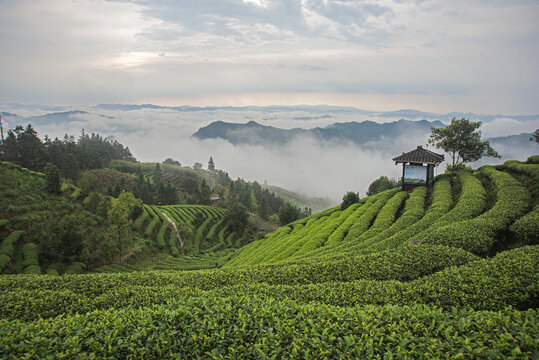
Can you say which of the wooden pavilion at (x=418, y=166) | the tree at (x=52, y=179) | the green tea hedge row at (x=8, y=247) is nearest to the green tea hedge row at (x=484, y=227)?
the wooden pavilion at (x=418, y=166)

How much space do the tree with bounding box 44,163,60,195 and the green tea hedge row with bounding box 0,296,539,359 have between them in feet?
128

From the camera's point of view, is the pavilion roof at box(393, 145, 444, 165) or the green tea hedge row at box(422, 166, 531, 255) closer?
the green tea hedge row at box(422, 166, 531, 255)

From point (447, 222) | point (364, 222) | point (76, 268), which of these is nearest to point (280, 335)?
point (447, 222)

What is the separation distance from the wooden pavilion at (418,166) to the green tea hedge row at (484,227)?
1006cm

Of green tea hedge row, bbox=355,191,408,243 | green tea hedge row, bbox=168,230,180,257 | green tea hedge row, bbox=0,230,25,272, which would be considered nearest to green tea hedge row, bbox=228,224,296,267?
green tea hedge row, bbox=355,191,408,243

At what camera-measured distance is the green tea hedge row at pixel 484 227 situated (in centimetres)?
1130

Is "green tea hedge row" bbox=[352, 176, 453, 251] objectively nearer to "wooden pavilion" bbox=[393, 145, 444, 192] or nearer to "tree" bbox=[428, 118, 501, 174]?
"wooden pavilion" bbox=[393, 145, 444, 192]

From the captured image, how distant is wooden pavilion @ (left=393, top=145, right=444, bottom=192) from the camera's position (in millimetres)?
26750

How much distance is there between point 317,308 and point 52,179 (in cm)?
4369

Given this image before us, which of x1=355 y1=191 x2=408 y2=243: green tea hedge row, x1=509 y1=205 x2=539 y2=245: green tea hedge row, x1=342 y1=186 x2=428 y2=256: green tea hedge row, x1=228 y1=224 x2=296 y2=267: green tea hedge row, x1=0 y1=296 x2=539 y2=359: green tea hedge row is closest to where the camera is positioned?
x1=0 y1=296 x2=539 y2=359: green tea hedge row

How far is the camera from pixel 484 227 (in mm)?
12328

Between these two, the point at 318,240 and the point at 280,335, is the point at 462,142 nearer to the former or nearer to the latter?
the point at 318,240

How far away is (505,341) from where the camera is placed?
172 inches

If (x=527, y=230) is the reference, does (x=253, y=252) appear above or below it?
below
